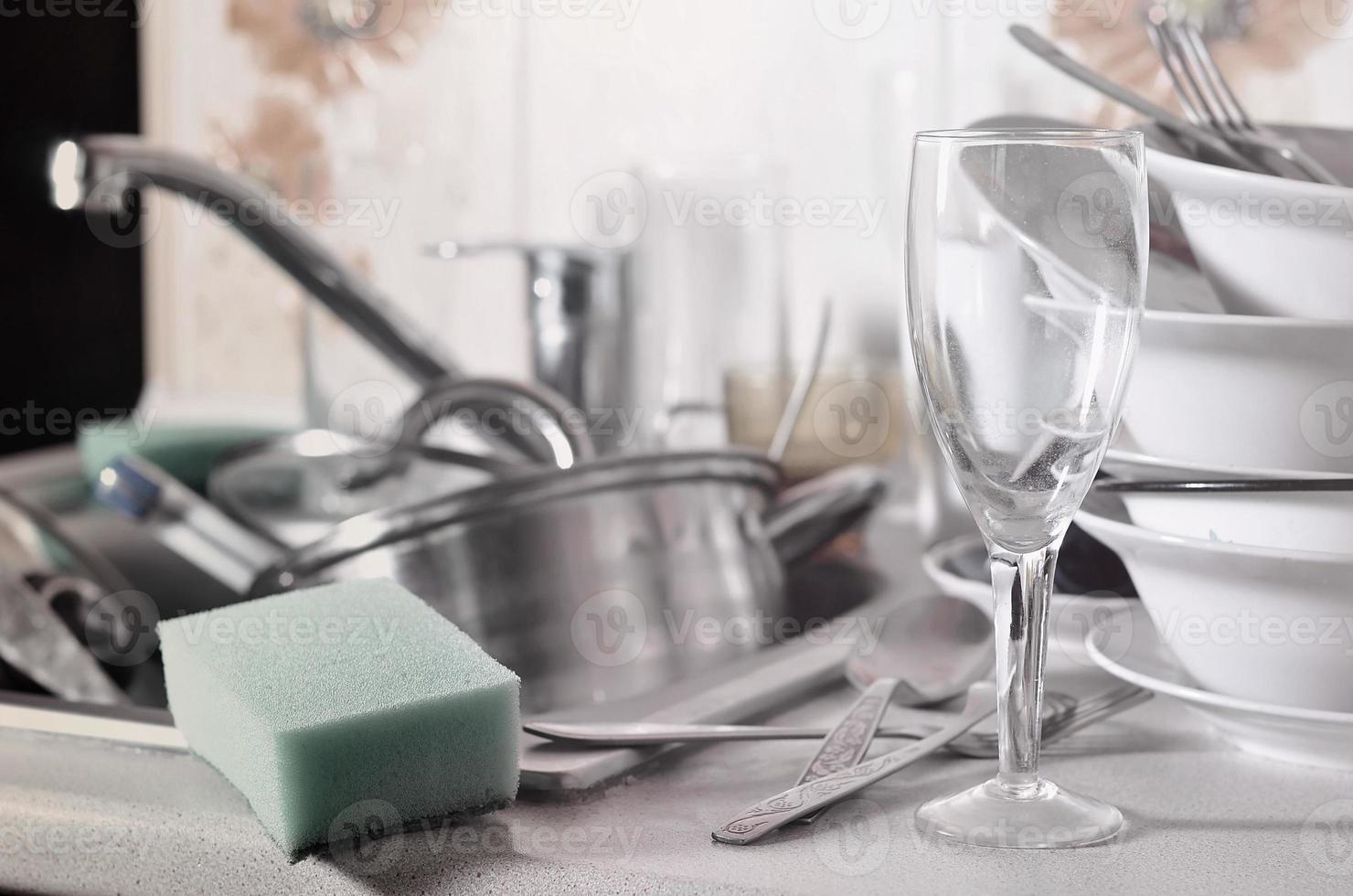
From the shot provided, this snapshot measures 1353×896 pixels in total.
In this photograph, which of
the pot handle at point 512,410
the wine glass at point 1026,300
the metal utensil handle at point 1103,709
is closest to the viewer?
the wine glass at point 1026,300

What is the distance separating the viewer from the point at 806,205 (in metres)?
0.96

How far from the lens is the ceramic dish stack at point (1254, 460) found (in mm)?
392

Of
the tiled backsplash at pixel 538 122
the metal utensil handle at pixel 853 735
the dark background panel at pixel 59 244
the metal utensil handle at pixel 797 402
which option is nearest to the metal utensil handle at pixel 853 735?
the metal utensil handle at pixel 853 735

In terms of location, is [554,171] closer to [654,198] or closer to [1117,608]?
[654,198]

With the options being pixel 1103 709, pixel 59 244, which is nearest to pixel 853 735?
pixel 1103 709

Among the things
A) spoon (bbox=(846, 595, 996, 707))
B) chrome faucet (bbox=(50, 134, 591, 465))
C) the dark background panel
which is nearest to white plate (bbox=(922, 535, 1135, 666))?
spoon (bbox=(846, 595, 996, 707))

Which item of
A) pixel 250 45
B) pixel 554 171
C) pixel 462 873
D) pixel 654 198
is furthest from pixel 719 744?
pixel 250 45

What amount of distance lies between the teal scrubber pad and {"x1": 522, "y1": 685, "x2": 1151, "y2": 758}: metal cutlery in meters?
0.04

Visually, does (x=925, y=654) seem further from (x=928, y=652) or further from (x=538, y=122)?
(x=538, y=122)

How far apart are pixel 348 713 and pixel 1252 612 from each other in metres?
0.26

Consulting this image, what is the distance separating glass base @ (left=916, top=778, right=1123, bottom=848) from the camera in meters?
0.36

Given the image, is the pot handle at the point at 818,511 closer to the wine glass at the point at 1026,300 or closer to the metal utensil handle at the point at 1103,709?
the metal utensil handle at the point at 1103,709

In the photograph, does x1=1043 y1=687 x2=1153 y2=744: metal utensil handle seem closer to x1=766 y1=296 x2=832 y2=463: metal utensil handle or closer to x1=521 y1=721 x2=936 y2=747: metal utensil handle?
x1=521 y1=721 x2=936 y2=747: metal utensil handle

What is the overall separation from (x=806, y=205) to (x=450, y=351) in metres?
0.31
